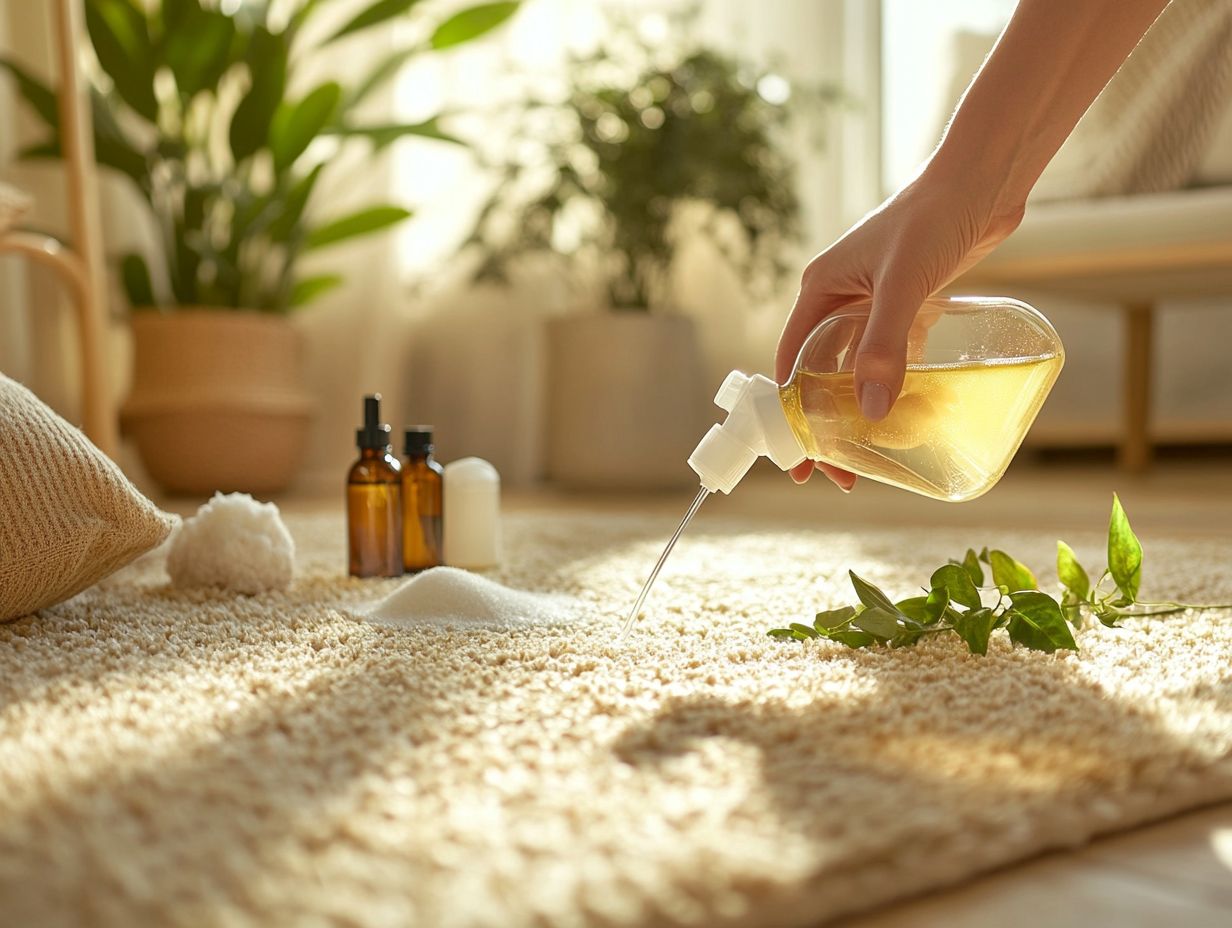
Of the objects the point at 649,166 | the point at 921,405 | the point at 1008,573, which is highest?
the point at 649,166

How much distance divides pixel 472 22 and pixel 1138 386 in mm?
1465

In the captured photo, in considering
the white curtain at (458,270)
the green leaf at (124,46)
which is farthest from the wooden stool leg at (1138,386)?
the green leaf at (124,46)

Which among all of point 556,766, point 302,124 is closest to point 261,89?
point 302,124

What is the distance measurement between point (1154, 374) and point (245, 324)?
1.93 meters

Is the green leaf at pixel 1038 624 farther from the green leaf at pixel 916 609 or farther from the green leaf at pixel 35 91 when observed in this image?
the green leaf at pixel 35 91

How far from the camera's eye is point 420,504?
1.02m

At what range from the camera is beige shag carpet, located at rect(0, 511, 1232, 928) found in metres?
0.34

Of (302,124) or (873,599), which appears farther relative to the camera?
(302,124)

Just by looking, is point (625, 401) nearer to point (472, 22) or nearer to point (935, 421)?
point (472, 22)

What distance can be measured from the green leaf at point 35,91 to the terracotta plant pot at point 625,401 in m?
1.00

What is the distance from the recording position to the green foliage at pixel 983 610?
64 centimetres

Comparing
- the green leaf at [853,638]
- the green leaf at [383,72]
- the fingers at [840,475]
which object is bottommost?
the green leaf at [853,638]

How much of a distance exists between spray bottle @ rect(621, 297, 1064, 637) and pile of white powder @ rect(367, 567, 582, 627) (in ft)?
0.53

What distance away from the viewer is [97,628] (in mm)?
738
